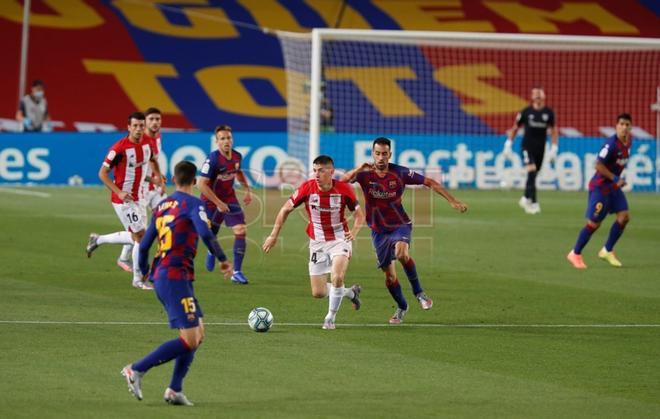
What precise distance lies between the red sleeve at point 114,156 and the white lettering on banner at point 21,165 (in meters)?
15.5

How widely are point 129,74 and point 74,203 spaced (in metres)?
13.4

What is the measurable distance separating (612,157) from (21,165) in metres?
17.1

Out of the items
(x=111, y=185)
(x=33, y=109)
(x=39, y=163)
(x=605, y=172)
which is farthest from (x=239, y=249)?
(x=33, y=109)

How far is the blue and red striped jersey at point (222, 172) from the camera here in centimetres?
1612

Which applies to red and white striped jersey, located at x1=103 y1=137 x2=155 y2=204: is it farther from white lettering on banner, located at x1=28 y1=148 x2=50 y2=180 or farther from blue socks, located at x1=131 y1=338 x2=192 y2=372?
white lettering on banner, located at x1=28 y1=148 x2=50 y2=180

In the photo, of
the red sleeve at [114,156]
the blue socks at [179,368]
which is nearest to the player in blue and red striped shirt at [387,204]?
the red sleeve at [114,156]

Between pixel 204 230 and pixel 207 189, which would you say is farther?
pixel 207 189

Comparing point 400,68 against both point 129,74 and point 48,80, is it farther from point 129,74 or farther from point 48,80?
point 48,80

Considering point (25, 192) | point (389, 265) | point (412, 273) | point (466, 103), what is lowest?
point (25, 192)

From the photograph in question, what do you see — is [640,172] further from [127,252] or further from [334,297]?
[334,297]

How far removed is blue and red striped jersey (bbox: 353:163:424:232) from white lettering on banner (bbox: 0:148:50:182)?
→ 1848 cm

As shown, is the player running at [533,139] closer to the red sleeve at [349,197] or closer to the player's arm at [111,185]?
the player's arm at [111,185]

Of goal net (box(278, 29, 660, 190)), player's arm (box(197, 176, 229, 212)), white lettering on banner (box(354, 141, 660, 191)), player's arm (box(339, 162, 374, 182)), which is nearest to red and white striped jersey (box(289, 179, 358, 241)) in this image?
player's arm (box(339, 162, 374, 182))

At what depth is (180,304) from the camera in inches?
352
